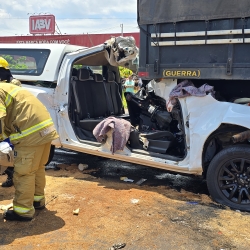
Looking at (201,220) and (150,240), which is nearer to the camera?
(150,240)

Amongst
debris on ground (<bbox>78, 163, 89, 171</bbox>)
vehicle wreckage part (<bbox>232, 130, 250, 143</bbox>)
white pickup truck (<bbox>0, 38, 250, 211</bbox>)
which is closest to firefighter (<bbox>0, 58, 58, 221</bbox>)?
white pickup truck (<bbox>0, 38, 250, 211</bbox>)

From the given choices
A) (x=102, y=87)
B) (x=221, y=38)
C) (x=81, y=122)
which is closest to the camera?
(x=221, y=38)

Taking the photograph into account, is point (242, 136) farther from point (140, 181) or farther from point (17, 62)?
point (17, 62)

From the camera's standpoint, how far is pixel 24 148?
363 cm

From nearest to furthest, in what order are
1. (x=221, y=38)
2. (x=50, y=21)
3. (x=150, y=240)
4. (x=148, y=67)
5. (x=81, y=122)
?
1. (x=150, y=240)
2. (x=221, y=38)
3. (x=148, y=67)
4. (x=81, y=122)
5. (x=50, y=21)

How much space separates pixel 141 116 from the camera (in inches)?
219

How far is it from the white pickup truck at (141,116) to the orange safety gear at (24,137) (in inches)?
53.7

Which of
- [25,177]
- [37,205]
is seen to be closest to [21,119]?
[25,177]

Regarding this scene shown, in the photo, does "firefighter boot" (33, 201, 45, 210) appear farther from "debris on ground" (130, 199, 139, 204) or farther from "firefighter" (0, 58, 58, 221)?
"debris on ground" (130, 199, 139, 204)

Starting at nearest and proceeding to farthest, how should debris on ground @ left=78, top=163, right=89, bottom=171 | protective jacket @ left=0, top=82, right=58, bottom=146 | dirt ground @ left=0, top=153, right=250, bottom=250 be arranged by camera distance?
1. dirt ground @ left=0, top=153, right=250, bottom=250
2. protective jacket @ left=0, top=82, right=58, bottom=146
3. debris on ground @ left=78, top=163, right=89, bottom=171

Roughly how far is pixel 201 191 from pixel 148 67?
69.5 inches

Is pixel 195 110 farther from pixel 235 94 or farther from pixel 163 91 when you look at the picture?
pixel 235 94

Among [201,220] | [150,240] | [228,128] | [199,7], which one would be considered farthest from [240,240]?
[199,7]

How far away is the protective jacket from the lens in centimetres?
357
